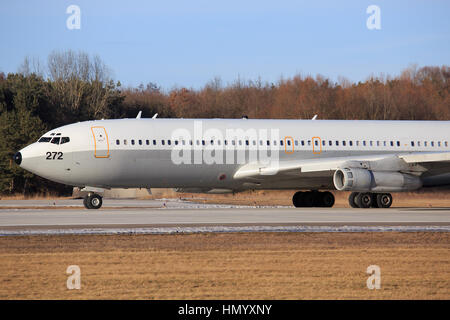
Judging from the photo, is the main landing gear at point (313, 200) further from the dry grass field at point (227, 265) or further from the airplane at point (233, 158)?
the dry grass field at point (227, 265)

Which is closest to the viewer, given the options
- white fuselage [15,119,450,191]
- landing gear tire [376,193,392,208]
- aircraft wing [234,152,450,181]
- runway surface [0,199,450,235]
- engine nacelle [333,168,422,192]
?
runway surface [0,199,450,235]

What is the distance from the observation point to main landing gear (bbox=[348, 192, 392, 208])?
125 feet

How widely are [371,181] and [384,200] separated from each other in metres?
2.98

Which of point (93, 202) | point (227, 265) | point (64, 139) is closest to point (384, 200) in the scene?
point (93, 202)

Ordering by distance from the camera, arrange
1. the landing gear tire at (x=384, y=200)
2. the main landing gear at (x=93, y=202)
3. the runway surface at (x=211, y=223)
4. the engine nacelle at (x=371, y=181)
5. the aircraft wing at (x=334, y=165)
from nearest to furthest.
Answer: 1. the runway surface at (x=211, y=223)
2. the engine nacelle at (x=371, y=181)
3. the main landing gear at (x=93, y=202)
4. the aircraft wing at (x=334, y=165)
5. the landing gear tire at (x=384, y=200)

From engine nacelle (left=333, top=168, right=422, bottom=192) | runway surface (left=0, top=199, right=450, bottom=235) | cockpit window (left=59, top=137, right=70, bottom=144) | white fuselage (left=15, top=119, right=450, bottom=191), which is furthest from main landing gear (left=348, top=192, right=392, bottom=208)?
cockpit window (left=59, top=137, right=70, bottom=144)

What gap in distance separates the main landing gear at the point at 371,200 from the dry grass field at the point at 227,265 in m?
15.9

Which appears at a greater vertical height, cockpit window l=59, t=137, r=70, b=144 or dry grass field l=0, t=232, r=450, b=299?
cockpit window l=59, t=137, r=70, b=144

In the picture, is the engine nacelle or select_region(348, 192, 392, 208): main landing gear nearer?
the engine nacelle

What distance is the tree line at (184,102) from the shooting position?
62156mm

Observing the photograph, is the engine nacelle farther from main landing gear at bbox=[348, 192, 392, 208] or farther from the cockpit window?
the cockpit window

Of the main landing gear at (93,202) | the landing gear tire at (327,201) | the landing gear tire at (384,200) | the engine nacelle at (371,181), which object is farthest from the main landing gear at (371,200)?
the main landing gear at (93,202)
